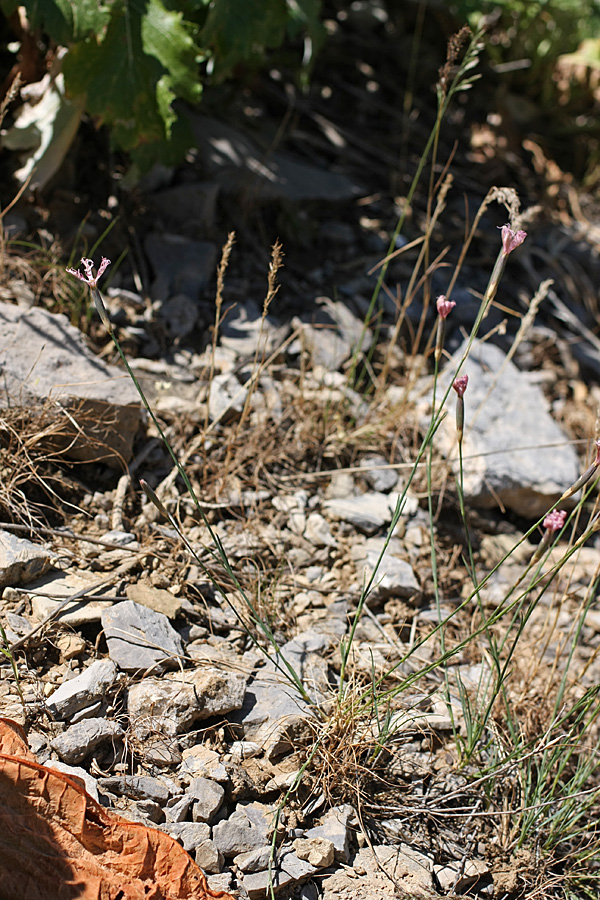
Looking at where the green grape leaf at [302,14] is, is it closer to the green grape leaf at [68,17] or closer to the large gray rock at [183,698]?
the green grape leaf at [68,17]

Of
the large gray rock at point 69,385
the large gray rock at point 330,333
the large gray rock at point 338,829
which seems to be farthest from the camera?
the large gray rock at point 330,333

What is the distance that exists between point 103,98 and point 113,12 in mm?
283

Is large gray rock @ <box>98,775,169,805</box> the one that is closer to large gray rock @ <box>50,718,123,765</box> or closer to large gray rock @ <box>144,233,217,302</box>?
large gray rock @ <box>50,718,123,765</box>

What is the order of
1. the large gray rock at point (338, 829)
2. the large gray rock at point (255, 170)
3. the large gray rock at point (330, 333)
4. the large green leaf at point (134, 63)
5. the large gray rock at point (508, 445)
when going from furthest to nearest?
1. the large gray rock at point (255, 170)
2. the large gray rock at point (330, 333)
3. the large gray rock at point (508, 445)
4. the large green leaf at point (134, 63)
5. the large gray rock at point (338, 829)

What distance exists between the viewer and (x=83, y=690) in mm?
1629

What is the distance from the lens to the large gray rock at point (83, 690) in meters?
1.61

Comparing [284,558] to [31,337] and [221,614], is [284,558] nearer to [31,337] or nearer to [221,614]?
[221,614]

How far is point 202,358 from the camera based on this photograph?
2.78 meters

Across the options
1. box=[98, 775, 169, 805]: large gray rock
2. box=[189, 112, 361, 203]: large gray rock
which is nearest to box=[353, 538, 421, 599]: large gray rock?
box=[98, 775, 169, 805]: large gray rock

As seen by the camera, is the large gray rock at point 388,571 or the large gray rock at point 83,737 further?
the large gray rock at point 388,571

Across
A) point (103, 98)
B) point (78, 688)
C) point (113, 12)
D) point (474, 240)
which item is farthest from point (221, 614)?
point (474, 240)

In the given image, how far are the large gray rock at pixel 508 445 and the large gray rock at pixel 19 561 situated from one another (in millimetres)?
1371

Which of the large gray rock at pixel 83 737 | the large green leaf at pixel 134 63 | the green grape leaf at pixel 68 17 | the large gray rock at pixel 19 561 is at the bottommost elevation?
the large gray rock at pixel 83 737

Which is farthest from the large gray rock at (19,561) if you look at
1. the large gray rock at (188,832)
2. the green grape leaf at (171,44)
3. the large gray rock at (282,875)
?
the green grape leaf at (171,44)
